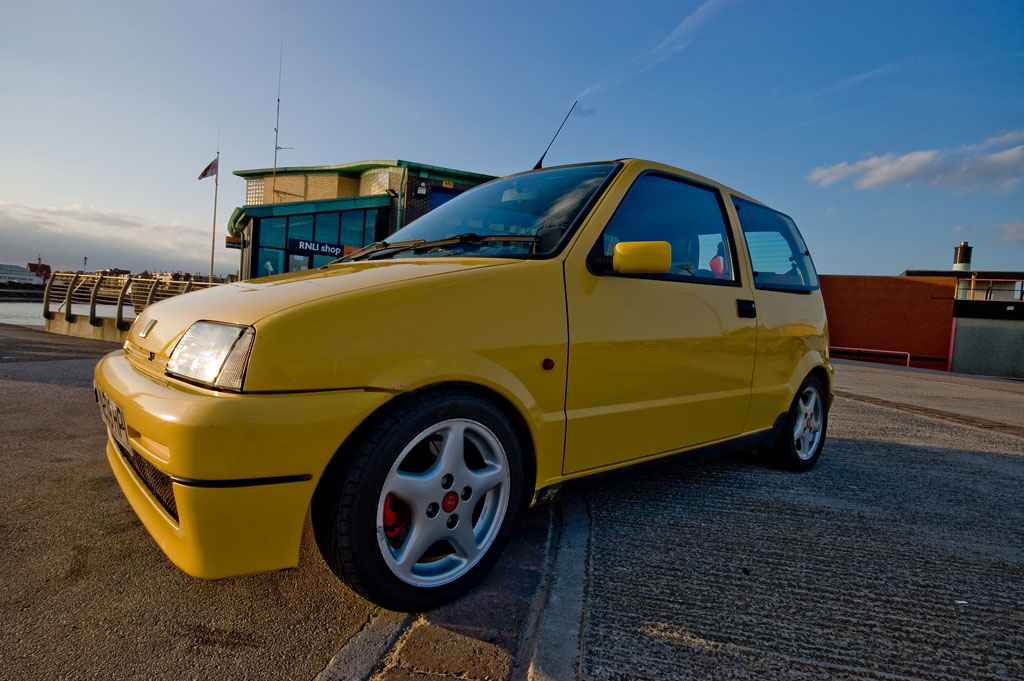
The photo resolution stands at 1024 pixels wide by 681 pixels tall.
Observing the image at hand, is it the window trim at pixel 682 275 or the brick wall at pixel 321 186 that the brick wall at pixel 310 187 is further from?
the window trim at pixel 682 275

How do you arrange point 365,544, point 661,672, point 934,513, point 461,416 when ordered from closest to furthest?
point 661,672 → point 365,544 → point 461,416 → point 934,513

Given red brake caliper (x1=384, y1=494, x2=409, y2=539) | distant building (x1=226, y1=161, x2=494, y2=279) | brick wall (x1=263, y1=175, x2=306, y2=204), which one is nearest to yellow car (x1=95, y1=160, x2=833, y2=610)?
red brake caliper (x1=384, y1=494, x2=409, y2=539)

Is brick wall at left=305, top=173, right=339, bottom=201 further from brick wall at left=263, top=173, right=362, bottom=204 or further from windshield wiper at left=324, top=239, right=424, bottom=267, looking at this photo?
windshield wiper at left=324, top=239, right=424, bottom=267

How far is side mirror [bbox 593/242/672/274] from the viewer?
212cm

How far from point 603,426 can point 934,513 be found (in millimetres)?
2016

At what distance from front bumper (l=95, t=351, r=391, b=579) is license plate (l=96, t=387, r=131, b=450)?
0.86 ft

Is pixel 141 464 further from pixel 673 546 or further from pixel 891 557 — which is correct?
pixel 891 557

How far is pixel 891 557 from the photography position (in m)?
2.31

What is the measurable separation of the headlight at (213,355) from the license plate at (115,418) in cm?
30

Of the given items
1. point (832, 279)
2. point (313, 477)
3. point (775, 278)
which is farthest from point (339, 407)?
point (832, 279)

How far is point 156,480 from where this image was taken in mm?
1716

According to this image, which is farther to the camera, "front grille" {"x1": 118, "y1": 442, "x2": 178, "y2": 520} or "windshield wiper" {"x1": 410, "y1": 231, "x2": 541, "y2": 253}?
"windshield wiper" {"x1": 410, "y1": 231, "x2": 541, "y2": 253}

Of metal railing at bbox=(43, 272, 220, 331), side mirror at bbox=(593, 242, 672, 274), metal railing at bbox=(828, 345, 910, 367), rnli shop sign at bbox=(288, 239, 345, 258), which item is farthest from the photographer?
metal railing at bbox=(828, 345, 910, 367)

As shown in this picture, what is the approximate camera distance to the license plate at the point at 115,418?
6.06 feet
